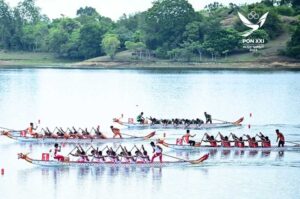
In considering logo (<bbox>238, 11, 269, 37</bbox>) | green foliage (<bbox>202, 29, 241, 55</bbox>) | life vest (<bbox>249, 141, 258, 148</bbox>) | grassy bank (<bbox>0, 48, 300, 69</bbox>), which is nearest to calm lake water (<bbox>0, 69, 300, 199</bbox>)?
life vest (<bbox>249, 141, 258, 148</bbox>)

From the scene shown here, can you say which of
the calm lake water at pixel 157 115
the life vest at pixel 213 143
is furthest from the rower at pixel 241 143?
the life vest at pixel 213 143

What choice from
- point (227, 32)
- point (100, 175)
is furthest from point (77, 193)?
point (227, 32)

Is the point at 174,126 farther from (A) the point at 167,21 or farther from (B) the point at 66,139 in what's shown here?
(A) the point at 167,21

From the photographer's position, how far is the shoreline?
13862 centimetres

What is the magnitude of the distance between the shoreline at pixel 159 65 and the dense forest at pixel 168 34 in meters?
1.74

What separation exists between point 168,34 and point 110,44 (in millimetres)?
11497

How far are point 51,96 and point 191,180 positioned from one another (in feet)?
193

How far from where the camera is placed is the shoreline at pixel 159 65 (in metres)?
139

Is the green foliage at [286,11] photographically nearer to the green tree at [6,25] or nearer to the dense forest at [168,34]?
the dense forest at [168,34]

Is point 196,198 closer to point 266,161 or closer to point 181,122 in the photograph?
point 266,161

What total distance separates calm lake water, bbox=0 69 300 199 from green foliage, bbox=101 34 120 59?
4.14 metres

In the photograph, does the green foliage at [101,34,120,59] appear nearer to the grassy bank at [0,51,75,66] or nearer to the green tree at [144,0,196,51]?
the green tree at [144,0,196,51]

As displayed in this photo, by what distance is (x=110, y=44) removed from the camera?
15312 cm

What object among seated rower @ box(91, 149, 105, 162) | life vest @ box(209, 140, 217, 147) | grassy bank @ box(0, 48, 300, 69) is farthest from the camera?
grassy bank @ box(0, 48, 300, 69)
